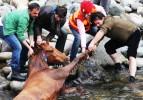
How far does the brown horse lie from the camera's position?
6829 mm

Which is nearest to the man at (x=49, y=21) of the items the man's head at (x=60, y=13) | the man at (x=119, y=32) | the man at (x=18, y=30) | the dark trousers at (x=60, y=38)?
the man's head at (x=60, y=13)

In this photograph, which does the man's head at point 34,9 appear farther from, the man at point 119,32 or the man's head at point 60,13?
the man at point 119,32

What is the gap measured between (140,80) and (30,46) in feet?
8.33

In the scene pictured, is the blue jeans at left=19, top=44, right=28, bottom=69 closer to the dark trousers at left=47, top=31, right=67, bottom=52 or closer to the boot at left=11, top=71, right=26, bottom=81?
the boot at left=11, top=71, right=26, bottom=81

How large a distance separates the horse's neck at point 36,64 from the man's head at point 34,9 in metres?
0.80

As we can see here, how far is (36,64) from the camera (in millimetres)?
7895

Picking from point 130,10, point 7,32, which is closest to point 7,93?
→ point 7,32

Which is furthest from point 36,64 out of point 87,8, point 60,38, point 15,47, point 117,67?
point 117,67

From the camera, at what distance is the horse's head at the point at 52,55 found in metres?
8.18

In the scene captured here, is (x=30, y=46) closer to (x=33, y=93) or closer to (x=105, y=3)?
(x=33, y=93)

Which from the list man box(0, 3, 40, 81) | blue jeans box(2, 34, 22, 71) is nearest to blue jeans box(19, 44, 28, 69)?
man box(0, 3, 40, 81)

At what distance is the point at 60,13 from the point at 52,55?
0.82 m

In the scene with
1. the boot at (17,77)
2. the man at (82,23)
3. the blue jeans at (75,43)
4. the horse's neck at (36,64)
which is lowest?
the boot at (17,77)

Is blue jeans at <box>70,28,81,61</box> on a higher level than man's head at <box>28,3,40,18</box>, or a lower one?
lower
